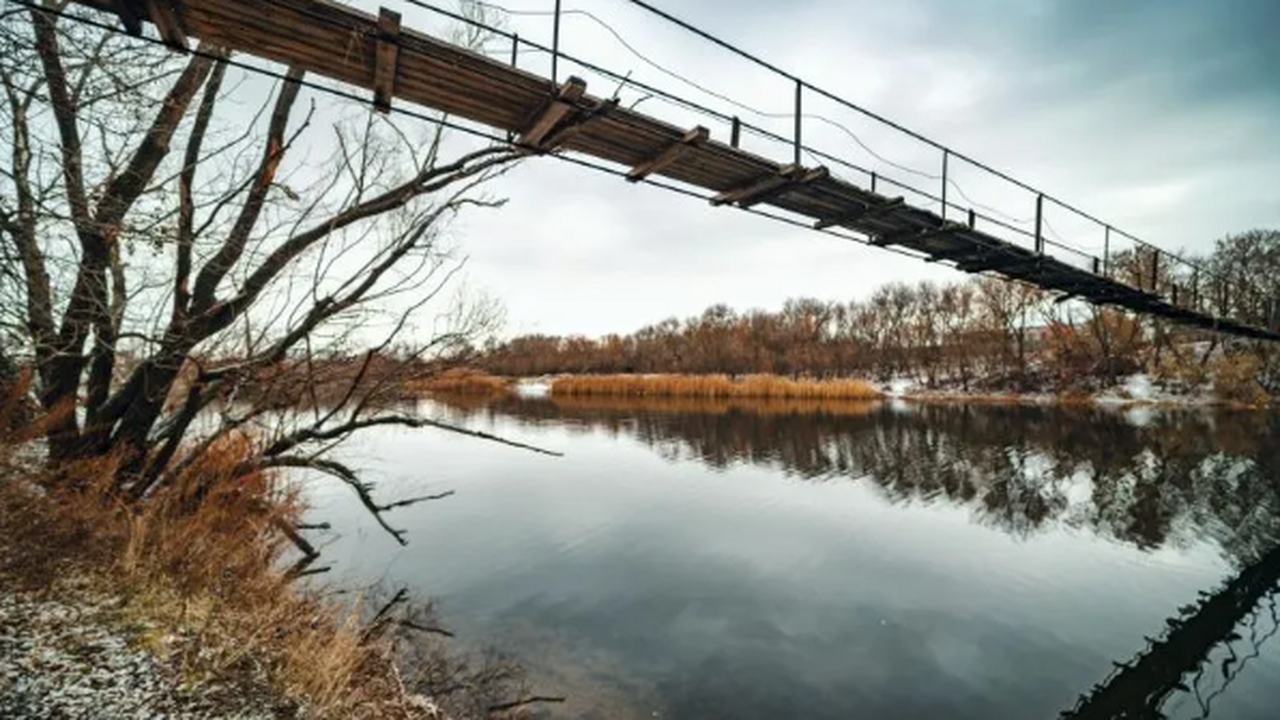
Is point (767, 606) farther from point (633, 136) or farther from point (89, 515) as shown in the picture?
point (89, 515)

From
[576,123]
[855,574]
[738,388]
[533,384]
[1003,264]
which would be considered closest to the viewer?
[576,123]

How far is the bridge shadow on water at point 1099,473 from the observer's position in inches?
326

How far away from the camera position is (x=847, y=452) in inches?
940

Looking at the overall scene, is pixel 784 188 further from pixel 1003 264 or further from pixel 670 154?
pixel 1003 264

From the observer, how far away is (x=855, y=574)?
1129 centimetres

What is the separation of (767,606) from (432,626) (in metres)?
5.07

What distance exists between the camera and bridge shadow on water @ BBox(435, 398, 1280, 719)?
8281mm

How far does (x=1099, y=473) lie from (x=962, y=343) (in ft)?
143

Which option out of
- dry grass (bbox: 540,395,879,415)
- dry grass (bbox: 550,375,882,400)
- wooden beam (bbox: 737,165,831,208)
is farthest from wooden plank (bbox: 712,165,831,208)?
dry grass (bbox: 550,375,882,400)

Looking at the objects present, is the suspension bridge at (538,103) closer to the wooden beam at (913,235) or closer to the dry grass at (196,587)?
the wooden beam at (913,235)

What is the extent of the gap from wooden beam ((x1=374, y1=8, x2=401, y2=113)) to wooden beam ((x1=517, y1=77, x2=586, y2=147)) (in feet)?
5.04

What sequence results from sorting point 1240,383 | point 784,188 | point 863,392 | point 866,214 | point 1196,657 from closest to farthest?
point 1196,657
point 784,188
point 866,214
point 1240,383
point 863,392

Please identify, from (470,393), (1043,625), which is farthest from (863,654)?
(470,393)

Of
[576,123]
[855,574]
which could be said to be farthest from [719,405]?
[576,123]
